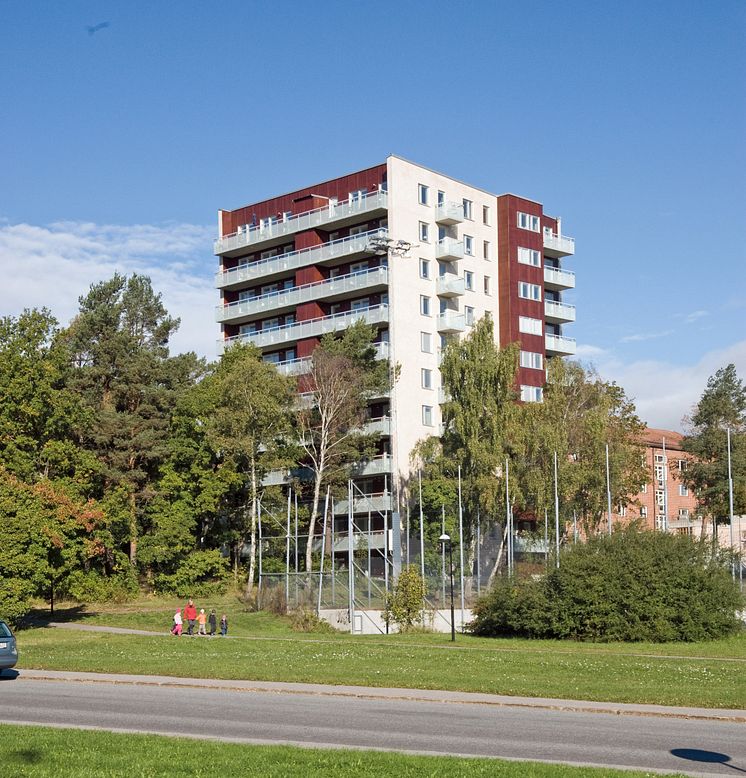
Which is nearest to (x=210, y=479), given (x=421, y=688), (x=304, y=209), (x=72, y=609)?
(x=72, y=609)

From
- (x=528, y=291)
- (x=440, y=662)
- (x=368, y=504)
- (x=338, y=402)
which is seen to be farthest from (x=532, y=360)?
(x=440, y=662)

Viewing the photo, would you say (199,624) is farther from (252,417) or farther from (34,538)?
(252,417)

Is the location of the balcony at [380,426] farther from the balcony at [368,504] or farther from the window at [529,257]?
A: the window at [529,257]

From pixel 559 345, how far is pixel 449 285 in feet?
46.8

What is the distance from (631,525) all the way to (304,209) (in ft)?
157

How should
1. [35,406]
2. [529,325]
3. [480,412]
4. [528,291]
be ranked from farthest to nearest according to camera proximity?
[528,291] → [529,325] → [480,412] → [35,406]

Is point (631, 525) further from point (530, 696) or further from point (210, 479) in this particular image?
point (210, 479)

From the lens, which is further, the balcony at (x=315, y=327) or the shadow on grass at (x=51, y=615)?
the balcony at (x=315, y=327)

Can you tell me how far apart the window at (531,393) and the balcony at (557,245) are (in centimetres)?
1305

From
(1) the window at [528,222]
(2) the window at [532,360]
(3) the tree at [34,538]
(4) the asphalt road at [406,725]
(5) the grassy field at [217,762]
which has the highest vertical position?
(1) the window at [528,222]

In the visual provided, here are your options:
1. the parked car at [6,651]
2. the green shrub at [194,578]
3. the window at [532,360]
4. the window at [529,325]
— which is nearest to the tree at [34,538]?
the green shrub at [194,578]

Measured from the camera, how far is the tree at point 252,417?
67.2m

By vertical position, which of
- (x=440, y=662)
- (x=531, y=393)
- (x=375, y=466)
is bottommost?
(x=440, y=662)

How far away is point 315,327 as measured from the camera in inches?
3226
